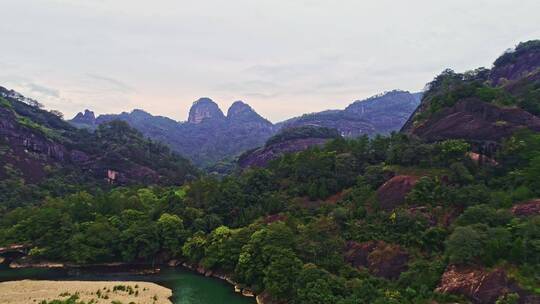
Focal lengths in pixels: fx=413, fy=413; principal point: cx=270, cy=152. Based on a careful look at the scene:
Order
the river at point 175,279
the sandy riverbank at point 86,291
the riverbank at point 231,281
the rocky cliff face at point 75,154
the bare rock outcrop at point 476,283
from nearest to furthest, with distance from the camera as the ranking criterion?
the bare rock outcrop at point 476,283 → the sandy riverbank at point 86,291 → the riverbank at point 231,281 → the river at point 175,279 → the rocky cliff face at point 75,154

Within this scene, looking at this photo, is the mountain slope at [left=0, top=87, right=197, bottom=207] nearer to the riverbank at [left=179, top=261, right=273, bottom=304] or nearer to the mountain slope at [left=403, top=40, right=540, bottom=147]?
the riverbank at [left=179, top=261, right=273, bottom=304]

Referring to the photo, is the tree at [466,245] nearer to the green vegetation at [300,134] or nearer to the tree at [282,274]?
the tree at [282,274]

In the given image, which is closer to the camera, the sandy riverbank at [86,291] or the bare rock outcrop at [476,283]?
the bare rock outcrop at [476,283]

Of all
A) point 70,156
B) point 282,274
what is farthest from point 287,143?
point 282,274

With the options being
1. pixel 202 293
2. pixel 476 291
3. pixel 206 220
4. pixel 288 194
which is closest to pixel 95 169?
pixel 206 220

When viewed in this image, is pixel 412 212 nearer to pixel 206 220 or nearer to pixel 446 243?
pixel 446 243

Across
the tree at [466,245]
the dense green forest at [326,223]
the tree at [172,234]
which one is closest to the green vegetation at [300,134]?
the dense green forest at [326,223]

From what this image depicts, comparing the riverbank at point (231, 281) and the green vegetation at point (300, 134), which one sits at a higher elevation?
the green vegetation at point (300, 134)
